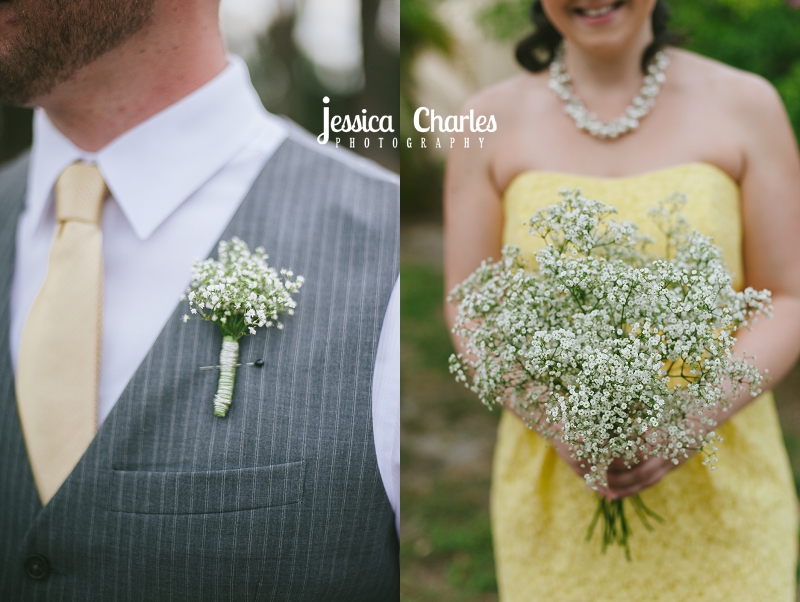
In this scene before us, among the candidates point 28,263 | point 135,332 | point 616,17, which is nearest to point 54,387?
point 135,332

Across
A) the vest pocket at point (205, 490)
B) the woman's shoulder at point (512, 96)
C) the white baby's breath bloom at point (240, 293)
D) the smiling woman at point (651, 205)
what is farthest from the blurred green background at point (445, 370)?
the vest pocket at point (205, 490)

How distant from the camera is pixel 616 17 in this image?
1373mm

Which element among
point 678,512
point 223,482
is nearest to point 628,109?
point 678,512

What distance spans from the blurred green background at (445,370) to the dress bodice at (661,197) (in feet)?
1.86

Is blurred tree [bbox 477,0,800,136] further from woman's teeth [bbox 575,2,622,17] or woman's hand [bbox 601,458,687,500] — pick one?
woman's hand [bbox 601,458,687,500]

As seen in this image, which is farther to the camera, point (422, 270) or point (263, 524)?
point (422, 270)

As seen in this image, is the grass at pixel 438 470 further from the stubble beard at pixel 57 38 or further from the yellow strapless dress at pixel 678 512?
the stubble beard at pixel 57 38

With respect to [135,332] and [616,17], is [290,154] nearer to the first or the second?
[135,332]

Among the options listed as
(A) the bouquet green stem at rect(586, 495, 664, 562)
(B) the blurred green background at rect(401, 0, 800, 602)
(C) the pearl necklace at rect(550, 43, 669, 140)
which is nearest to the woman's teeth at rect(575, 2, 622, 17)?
(C) the pearl necklace at rect(550, 43, 669, 140)

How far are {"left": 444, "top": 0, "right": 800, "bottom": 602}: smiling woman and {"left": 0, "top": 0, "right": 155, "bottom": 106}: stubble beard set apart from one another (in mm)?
784

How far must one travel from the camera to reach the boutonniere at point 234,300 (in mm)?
1175

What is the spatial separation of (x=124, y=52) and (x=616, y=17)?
39.1 inches

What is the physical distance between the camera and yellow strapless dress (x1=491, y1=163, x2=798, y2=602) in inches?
57.3

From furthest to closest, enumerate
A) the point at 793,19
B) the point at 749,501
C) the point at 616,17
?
the point at 793,19
the point at 749,501
the point at 616,17
